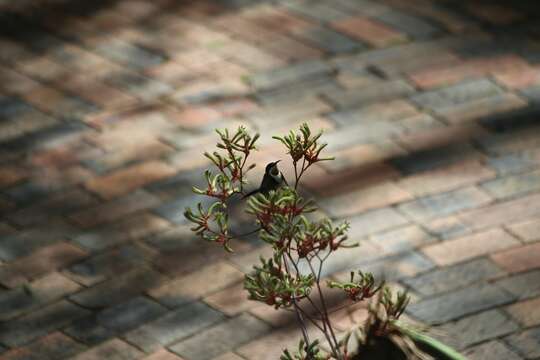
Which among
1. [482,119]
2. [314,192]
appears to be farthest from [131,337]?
[482,119]

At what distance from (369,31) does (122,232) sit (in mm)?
1950

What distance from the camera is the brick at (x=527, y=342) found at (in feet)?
10.5

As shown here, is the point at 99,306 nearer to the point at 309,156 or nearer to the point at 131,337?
the point at 131,337

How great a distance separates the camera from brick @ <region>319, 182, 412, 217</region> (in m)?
4.00

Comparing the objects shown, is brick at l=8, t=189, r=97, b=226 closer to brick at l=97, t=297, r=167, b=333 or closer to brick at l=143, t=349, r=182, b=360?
brick at l=97, t=297, r=167, b=333

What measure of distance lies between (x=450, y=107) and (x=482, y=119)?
6.6 inches

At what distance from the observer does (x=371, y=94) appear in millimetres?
4773

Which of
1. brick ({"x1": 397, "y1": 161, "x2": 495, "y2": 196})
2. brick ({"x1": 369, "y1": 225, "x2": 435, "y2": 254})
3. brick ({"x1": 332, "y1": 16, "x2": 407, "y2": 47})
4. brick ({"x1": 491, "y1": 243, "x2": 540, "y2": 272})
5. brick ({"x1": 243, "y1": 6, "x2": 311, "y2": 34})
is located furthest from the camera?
brick ({"x1": 243, "y1": 6, "x2": 311, "y2": 34})

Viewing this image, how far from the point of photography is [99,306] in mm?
3514

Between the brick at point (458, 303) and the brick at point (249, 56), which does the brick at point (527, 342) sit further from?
the brick at point (249, 56)

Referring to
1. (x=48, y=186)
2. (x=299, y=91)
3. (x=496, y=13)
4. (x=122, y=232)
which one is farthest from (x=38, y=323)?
(x=496, y=13)

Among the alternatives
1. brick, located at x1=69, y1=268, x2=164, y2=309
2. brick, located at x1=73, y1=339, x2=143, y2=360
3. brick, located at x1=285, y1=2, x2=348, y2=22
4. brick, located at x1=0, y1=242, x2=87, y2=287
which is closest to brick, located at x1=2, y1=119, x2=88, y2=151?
brick, located at x1=0, y1=242, x2=87, y2=287

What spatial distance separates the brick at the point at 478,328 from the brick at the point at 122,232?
3.89 feet

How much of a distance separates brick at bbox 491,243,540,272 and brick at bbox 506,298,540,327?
0.20m
